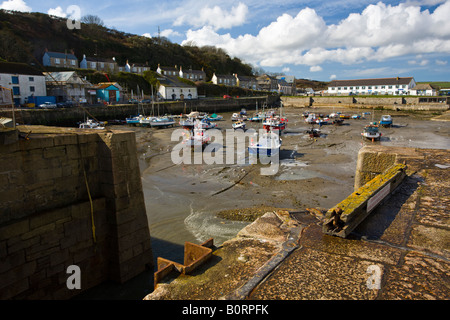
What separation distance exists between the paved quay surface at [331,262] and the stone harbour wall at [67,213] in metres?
3.04

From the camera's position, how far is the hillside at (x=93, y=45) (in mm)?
61344

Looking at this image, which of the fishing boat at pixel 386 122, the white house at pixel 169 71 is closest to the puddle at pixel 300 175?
the fishing boat at pixel 386 122

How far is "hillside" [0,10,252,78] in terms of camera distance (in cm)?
6134

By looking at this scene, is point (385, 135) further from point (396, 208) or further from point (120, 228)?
point (120, 228)

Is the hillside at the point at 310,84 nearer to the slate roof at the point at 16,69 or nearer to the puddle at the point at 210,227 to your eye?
the slate roof at the point at 16,69

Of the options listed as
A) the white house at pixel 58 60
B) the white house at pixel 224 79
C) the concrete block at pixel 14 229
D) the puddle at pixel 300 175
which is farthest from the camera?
the white house at pixel 224 79

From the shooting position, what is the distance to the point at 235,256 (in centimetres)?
487

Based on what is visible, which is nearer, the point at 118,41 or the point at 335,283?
the point at 335,283

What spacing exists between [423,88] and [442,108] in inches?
1209

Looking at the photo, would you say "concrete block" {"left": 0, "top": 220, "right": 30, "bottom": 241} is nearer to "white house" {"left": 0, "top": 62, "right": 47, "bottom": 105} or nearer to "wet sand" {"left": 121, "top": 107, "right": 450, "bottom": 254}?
"wet sand" {"left": 121, "top": 107, "right": 450, "bottom": 254}

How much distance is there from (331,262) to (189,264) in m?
2.10

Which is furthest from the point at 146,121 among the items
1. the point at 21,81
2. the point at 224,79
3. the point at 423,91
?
the point at 423,91

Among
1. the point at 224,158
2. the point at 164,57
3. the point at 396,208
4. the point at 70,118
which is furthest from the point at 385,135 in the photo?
the point at 164,57

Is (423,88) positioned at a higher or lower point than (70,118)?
higher
